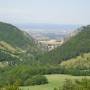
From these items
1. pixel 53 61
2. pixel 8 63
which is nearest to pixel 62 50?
pixel 53 61

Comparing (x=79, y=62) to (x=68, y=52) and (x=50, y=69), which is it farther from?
(x=50, y=69)

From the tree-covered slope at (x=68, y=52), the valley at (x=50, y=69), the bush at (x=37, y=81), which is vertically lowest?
the bush at (x=37, y=81)

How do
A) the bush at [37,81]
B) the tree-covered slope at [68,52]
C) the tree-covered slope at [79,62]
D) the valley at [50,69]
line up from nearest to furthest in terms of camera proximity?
the valley at [50,69], the bush at [37,81], the tree-covered slope at [79,62], the tree-covered slope at [68,52]

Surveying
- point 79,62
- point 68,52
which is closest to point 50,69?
point 79,62

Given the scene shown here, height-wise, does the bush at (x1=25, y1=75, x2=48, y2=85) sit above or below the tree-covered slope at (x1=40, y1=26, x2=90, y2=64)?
below

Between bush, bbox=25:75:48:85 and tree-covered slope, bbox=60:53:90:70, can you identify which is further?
tree-covered slope, bbox=60:53:90:70

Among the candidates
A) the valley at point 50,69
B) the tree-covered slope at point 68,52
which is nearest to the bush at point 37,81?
the valley at point 50,69

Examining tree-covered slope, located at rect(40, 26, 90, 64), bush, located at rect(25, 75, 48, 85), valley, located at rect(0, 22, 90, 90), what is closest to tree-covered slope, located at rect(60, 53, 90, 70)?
valley, located at rect(0, 22, 90, 90)

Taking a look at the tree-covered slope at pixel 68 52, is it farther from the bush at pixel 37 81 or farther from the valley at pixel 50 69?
the bush at pixel 37 81

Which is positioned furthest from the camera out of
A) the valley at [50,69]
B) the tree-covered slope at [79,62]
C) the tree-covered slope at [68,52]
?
the tree-covered slope at [68,52]

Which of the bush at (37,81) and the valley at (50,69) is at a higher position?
the valley at (50,69)

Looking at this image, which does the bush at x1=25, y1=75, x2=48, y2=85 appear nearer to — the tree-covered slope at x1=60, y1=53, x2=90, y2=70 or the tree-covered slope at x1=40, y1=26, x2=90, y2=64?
the tree-covered slope at x1=60, y1=53, x2=90, y2=70

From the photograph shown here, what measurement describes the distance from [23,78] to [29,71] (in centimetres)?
1081

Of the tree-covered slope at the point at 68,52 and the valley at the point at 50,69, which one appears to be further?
the tree-covered slope at the point at 68,52
